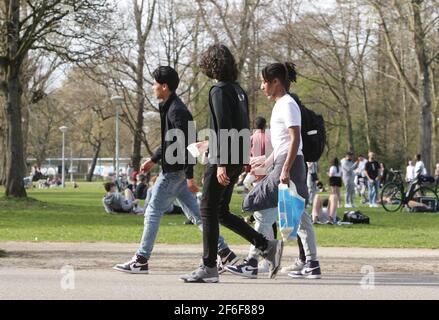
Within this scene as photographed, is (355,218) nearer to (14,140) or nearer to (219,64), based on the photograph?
(219,64)

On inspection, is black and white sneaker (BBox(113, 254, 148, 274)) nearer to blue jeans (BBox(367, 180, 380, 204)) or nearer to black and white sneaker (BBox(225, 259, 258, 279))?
black and white sneaker (BBox(225, 259, 258, 279))

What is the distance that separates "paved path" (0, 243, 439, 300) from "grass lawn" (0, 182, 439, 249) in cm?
209

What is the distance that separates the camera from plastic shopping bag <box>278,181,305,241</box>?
A: 26.7 ft

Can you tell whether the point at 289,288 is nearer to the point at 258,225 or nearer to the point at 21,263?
the point at 258,225

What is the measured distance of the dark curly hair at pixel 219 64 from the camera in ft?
26.8

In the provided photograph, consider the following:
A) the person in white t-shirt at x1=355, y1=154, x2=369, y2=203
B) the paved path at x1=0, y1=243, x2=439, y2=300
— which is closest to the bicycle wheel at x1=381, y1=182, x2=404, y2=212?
the person in white t-shirt at x1=355, y1=154, x2=369, y2=203

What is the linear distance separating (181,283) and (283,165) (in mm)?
1469

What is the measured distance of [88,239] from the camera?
14133mm

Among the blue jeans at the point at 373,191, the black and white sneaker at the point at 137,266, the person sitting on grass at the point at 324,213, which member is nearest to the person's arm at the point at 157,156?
the black and white sneaker at the point at 137,266

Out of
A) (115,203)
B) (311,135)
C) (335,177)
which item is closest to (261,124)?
(311,135)

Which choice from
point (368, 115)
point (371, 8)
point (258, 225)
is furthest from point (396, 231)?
point (368, 115)

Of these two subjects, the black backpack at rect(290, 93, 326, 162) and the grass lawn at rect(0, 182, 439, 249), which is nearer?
the black backpack at rect(290, 93, 326, 162)

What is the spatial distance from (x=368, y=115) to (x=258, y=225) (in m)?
45.0

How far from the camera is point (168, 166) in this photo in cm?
873
